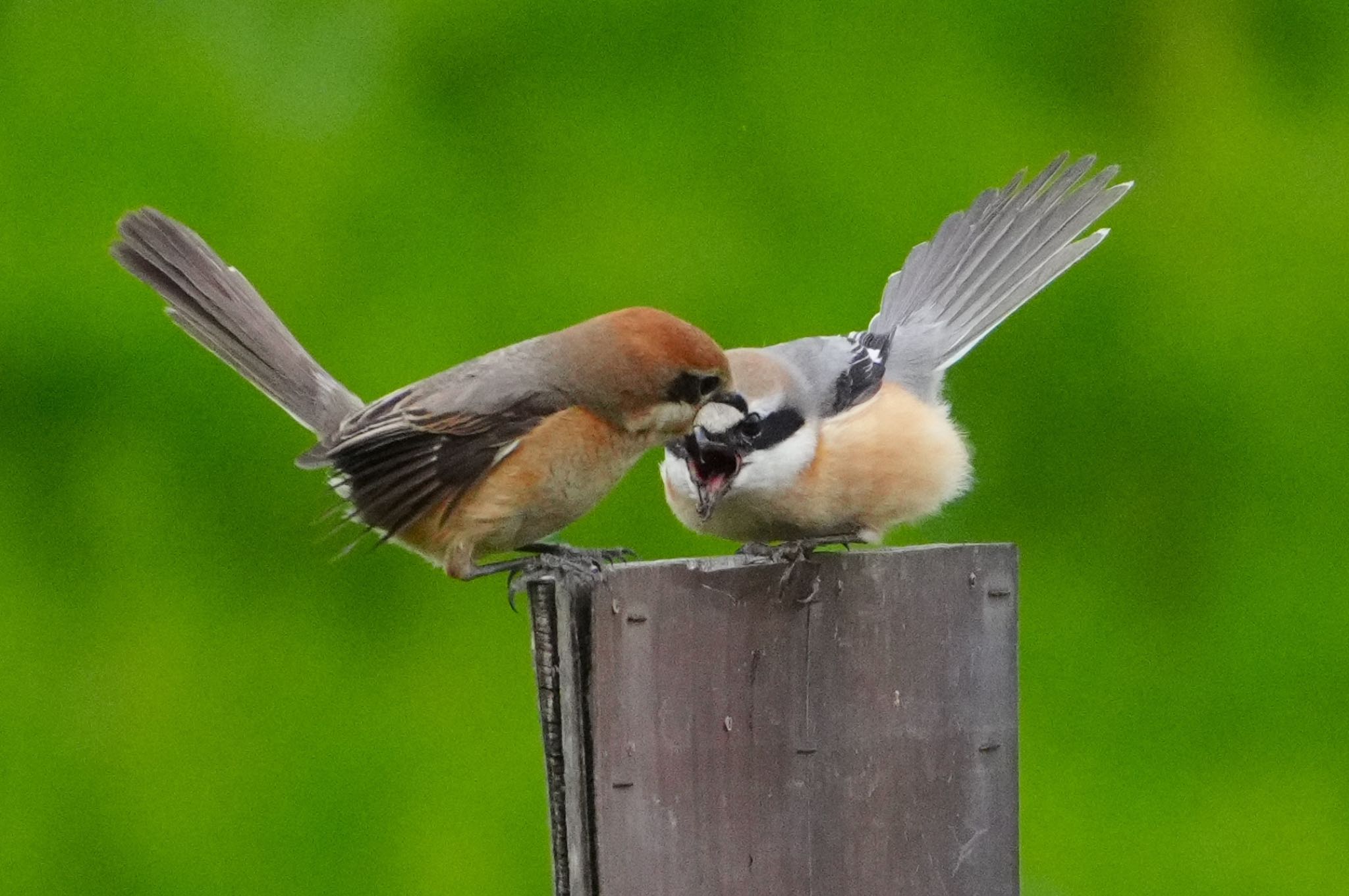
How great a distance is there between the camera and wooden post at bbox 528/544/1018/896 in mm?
2307

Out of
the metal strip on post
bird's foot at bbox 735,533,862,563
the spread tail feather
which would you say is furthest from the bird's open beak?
the metal strip on post

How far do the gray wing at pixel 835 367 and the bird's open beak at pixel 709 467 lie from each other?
1.07 feet

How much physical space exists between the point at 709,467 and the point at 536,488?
371 mm

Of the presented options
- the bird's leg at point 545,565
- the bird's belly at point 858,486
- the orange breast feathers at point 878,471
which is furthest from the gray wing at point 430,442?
the orange breast feathers at point 878,471

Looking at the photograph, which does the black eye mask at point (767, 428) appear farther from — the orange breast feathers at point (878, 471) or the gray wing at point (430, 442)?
the gray wing at point (430, 442)

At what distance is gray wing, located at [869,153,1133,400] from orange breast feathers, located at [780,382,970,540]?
37cm

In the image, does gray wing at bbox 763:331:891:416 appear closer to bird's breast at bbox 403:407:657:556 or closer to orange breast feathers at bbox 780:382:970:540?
orange breast feathers at bbox 780:382:970:540

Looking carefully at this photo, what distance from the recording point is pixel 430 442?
3078 millimetres

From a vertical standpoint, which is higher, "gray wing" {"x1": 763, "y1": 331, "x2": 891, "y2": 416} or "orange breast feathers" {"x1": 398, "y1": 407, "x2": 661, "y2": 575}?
"gray wing" {"x1": 763, "y1": 331, "x2": 891, "y2": 416}

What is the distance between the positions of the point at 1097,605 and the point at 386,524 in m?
1.99

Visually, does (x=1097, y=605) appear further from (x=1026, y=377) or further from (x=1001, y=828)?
(x=1001, y=828)

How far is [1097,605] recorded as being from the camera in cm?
433

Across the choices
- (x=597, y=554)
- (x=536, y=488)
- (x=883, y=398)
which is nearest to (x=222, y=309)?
(x=536, y=488)

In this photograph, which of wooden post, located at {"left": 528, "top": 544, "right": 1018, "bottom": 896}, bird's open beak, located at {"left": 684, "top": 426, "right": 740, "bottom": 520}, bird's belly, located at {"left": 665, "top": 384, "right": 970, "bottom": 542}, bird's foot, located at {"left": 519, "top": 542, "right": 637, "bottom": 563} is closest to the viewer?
wooden post, located at {"left": 528, "top": 544, "right": 1018, "bottom": 896}
